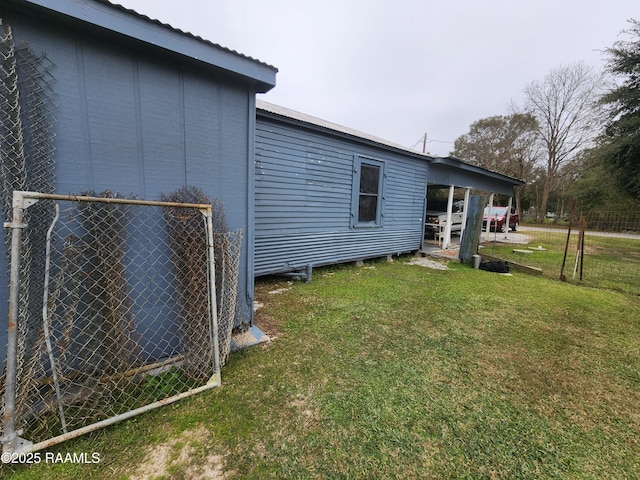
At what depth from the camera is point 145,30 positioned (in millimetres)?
1697

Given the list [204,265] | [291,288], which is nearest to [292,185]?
[291,288]

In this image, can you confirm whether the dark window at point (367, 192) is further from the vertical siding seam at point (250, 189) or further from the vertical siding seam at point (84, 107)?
the vertical siding seam at point (84, 107)

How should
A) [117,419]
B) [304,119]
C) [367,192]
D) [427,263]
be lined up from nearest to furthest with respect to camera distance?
1. [117,419]
2. [304,119]
3. [367,192]
4. [427,263]

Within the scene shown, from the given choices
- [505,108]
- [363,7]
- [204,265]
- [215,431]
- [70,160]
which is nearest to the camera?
[215,431]

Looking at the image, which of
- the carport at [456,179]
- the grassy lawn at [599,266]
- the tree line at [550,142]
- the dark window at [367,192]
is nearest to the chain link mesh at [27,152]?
the dark window at [367,192]

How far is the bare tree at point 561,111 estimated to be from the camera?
1920cm

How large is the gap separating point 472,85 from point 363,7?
11449 millimetres

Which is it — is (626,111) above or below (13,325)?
above

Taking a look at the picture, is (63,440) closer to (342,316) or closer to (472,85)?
(342,316)

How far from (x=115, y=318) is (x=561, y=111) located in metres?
30.3

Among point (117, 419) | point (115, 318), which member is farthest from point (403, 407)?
point (115, 318)

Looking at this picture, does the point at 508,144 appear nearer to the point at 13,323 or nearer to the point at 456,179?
the point at 456,179

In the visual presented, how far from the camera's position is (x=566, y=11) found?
790cm

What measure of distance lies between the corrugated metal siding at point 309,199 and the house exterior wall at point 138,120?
68.4 inches
